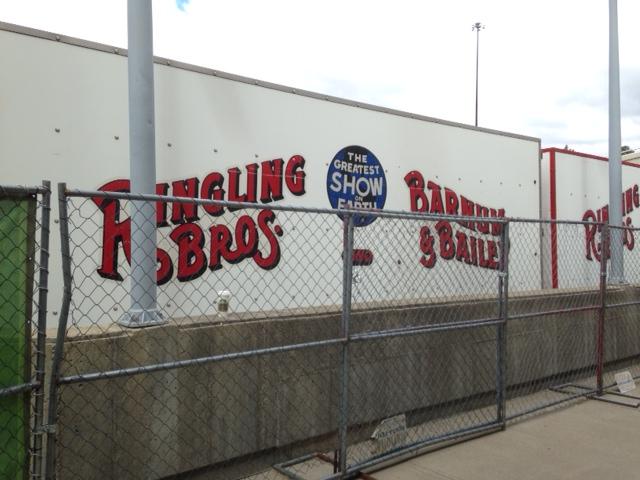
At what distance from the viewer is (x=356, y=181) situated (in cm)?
636

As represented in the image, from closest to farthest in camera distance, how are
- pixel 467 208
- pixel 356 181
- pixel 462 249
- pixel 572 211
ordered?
pixel 356 181, pixel 462 249, pixel 467 208, pixel 572 211

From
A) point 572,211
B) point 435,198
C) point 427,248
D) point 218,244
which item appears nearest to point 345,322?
point 218,244

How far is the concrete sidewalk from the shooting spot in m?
4.27

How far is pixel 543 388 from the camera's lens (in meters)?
6.67

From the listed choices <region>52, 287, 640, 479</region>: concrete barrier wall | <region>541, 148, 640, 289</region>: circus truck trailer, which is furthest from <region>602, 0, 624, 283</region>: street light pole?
<region>52, 287, 640, 479</region>: concrete barrier wall

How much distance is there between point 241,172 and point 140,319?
1978 millimetres

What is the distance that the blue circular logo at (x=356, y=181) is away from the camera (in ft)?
20.2

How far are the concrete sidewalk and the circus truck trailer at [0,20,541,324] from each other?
5.35 ft

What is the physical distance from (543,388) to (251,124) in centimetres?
445

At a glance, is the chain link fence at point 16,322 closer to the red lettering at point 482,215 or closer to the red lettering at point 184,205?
the red lettering at point 184,205

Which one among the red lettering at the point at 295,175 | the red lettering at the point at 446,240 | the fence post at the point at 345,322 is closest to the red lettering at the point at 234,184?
the red lettering at the point at 295,175

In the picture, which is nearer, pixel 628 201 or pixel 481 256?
pixel 481 256

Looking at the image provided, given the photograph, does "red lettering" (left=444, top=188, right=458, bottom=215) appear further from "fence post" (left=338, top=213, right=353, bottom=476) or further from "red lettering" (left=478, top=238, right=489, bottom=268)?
"fence post" (left=338, top=213, right=353, bottom=476)

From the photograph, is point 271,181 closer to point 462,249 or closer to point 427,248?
point 427,248
